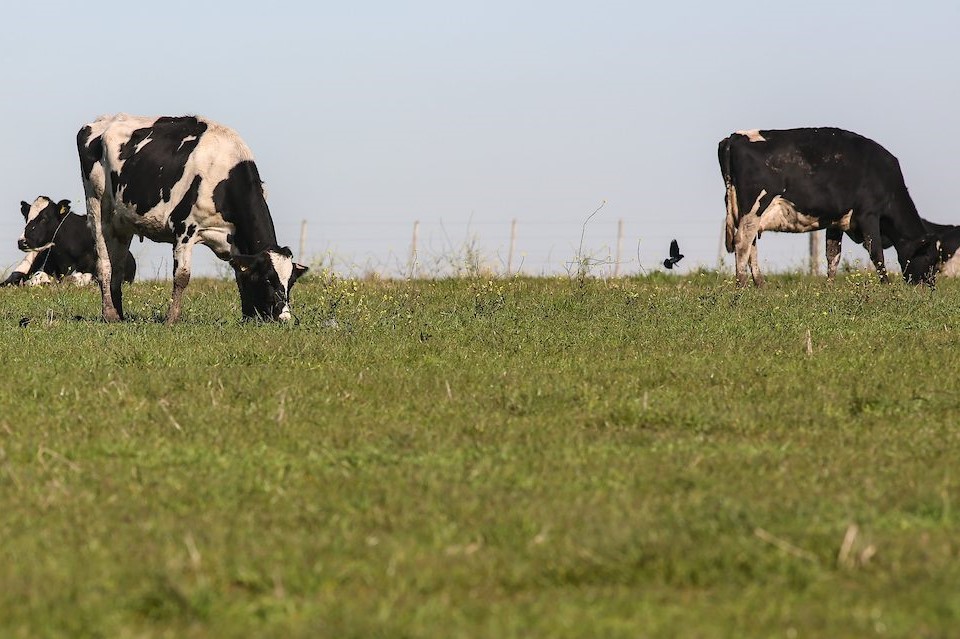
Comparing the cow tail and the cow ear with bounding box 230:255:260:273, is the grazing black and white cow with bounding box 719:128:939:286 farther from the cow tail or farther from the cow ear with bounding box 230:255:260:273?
the cow ear with bounding box 230:255:260:273

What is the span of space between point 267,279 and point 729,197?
1013 cm

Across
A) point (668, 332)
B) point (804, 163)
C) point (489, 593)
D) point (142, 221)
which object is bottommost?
point (489, 593)

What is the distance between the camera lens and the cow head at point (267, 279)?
16688 millimetres

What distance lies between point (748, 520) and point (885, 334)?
8.29 meters

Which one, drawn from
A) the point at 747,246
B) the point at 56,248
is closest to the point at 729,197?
the point at 747,246

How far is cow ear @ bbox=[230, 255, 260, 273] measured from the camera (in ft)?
55.4

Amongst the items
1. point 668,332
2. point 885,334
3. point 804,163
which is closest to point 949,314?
point 885,334

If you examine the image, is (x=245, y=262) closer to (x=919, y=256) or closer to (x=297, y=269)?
(x=297, y=269)

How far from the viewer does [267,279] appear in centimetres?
1678

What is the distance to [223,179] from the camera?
684 inches

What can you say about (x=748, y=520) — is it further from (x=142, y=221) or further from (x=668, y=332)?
(x=142, y=221)

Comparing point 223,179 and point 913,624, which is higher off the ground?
point 223,179

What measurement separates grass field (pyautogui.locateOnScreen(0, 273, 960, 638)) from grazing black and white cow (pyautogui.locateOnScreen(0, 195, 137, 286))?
15.1 m

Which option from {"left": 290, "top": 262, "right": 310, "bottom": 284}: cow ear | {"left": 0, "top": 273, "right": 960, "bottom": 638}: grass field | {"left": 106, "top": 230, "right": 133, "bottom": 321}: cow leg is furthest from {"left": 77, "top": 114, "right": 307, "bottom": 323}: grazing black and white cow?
{"left": 0, "top": 273, "right": 960, "bottom": 638}: grass field
